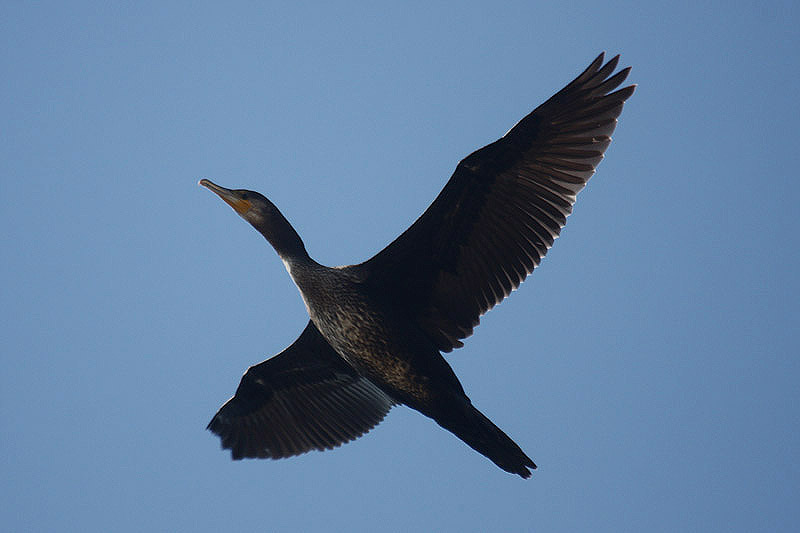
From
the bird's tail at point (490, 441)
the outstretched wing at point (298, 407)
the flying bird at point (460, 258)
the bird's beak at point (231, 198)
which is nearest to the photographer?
the bird's tail at point (490, 441)

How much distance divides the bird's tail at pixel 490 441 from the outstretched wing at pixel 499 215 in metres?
0.78

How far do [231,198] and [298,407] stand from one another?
2241 mm

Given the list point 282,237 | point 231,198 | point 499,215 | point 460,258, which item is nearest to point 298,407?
point 282,237

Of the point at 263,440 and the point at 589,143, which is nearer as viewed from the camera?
the point at 589,143

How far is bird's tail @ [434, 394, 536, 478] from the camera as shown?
7.24 metres

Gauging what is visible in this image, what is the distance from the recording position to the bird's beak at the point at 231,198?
27.3ft

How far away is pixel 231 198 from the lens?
8.39 metres

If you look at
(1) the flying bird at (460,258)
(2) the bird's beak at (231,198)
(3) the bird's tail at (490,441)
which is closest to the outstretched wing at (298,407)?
(1) the flying bird at (460,258)

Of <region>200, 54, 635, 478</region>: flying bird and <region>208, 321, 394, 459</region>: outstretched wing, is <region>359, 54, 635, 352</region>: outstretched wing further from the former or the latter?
<region>208, 321, 394, 459</region>: outstretched wing

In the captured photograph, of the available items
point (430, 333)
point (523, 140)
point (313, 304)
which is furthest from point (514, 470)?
point (523, 140)

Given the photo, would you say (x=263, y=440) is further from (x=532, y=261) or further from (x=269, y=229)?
(x=532, y=261)

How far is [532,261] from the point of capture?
25.2 feet

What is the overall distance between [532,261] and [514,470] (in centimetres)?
171

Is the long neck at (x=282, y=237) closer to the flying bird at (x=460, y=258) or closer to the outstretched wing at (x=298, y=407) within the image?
the flying bird at (x=460, y=258)
